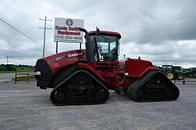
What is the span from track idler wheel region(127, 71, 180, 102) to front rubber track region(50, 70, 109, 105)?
1.28 metres

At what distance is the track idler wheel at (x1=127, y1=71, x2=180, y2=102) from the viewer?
34.1ft

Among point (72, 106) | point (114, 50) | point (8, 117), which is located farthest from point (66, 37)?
point (8, 117)

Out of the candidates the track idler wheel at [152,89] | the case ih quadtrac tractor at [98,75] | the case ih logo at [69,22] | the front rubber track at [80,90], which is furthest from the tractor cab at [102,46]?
the case ih logo at [69,22]

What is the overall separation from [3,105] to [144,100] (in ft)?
17.3

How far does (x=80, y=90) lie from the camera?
9.67m

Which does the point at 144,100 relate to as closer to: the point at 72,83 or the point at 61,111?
the point at 72,83

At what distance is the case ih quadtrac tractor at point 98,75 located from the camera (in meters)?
9.66

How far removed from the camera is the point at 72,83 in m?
9.61

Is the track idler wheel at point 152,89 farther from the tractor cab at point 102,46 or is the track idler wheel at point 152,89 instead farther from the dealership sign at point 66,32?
the dealership sign at point 66,32

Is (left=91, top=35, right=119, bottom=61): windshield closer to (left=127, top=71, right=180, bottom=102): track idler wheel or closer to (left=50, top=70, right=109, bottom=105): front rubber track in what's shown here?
(left=50, top=70, right=109, bottom=105): front rubber track

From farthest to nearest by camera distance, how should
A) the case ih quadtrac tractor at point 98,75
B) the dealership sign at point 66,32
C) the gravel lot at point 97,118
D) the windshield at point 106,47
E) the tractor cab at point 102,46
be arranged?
the dealership sign at point 66,32, the windshield at point 106,47, the tractor cab at point 102,46, the case ih quadtrac tractor at point 98,75, the gravel lot at point 97,118

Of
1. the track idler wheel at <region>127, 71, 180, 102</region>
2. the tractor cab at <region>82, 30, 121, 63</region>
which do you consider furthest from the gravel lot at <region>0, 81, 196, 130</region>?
the tractor cab at <region>82, 30, 121, 63</region>

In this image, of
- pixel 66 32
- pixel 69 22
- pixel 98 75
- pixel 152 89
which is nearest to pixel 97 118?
pixel 98 75

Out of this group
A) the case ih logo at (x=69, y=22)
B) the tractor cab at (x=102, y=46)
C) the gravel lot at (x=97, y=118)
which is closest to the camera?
the gravel lot at (x=97, y=118)
